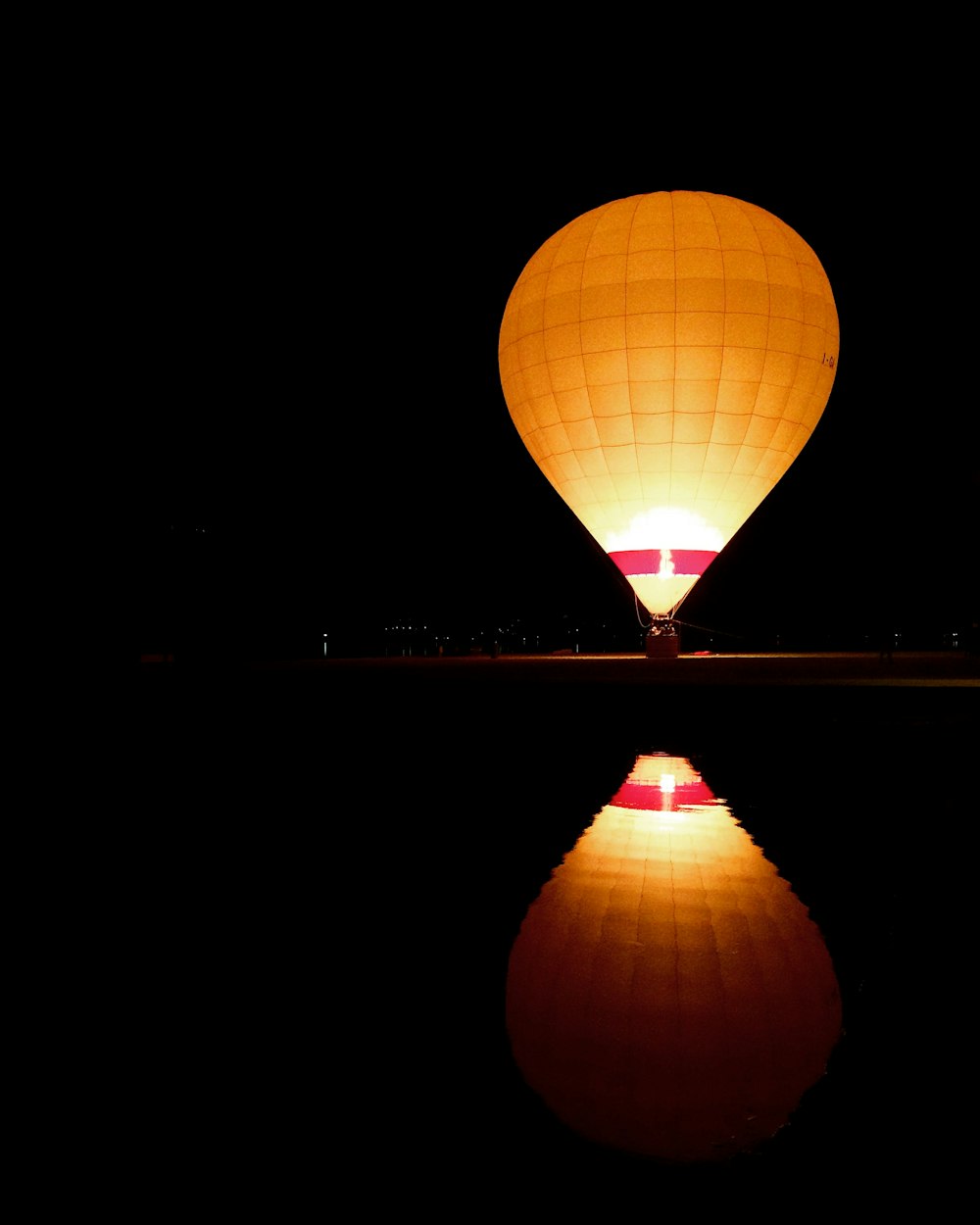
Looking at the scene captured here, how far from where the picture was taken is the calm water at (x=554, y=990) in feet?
6.91

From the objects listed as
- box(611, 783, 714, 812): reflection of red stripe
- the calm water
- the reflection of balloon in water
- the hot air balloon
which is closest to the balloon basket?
the hot air balloon

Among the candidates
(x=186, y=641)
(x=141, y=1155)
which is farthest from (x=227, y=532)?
(x=141, y=1155)

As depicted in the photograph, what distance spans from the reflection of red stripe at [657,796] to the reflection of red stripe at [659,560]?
42.3ft

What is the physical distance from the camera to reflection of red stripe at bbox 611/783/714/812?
6.24 meters

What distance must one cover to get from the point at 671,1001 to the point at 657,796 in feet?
11.6

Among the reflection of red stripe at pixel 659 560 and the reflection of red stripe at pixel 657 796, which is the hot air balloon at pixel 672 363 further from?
the reflection of red stripe at pixel 657 796

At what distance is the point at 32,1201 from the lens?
76.9 inches

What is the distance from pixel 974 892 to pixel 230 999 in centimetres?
281

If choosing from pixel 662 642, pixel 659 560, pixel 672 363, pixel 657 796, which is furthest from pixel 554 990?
pixel 662 642

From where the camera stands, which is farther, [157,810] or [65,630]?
[65,630]

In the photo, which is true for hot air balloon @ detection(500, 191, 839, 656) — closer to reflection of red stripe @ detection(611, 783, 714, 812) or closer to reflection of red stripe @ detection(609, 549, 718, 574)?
reflection of red stripe @ detection(609, 549, 718, 574)

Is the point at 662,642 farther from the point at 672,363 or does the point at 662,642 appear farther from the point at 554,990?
the point at 554,990

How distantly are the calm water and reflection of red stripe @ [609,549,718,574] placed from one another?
12714 millimetres

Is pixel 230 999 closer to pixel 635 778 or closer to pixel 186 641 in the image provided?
pixel 635 778
